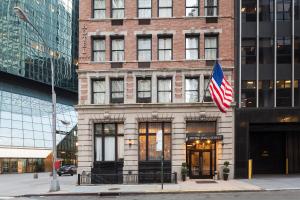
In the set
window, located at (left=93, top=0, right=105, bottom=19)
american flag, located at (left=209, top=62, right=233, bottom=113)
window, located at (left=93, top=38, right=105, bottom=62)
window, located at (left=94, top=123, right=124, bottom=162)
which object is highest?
window, located at (left=93, top=0, right=105, bottom=19)

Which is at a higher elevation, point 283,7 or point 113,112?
point 283,7

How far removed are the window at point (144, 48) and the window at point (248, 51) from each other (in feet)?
24.9

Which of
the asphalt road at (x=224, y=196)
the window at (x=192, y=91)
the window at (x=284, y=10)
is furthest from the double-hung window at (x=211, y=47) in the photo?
the asphalt road at (x=224, y=196)

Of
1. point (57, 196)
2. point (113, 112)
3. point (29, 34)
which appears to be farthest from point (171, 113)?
point (29, 34)

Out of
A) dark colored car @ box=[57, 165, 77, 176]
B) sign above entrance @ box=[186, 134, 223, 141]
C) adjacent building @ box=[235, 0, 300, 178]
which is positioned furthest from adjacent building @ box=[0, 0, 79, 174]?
sign above entrance @ box=[186, 134, 223, 141]

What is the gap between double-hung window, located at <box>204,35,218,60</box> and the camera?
109 ft

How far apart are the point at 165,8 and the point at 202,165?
42.4 ft

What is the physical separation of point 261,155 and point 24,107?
5040 centimetres

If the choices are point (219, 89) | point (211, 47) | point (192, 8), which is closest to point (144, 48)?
point (192, 8)

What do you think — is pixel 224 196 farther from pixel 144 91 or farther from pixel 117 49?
pixel 117 49

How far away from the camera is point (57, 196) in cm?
2480

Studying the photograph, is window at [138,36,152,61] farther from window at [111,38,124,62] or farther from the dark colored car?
the dark colored car

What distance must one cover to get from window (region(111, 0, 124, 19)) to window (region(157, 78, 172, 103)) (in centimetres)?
627

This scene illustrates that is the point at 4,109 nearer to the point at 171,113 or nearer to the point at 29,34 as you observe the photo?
the point at 29,34
